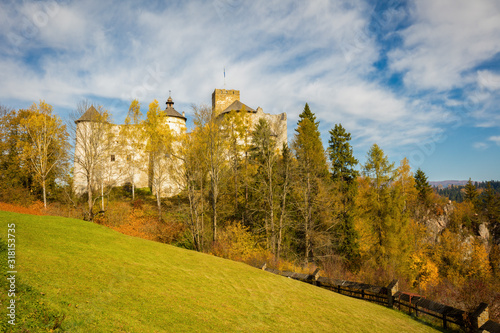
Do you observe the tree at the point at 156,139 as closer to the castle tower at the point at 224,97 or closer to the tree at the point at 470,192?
the castle tower at the point at 224,97

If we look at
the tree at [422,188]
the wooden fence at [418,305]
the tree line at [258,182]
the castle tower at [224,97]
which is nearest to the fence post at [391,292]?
the wooden fence at [418,305]

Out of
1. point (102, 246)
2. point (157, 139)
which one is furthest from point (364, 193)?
point (102, 246)

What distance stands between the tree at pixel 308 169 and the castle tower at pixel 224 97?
1132 inches

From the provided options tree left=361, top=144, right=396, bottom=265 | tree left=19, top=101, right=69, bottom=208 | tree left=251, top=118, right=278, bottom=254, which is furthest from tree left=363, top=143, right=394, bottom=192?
tree left=19, top=101, right=69, bottom=208

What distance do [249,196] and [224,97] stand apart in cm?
2968

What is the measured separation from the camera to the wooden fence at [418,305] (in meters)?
9.87

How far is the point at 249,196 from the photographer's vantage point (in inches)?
1284

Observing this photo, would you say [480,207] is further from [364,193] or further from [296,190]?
[296,190]

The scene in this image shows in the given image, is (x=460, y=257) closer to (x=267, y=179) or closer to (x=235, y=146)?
(x=267, y=179)

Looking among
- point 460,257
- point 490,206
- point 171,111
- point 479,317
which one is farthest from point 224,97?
point 490,206

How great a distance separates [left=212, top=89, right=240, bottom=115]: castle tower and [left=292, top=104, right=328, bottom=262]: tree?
2874 cm

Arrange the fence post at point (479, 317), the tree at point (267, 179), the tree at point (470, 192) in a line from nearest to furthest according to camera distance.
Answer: the fence post at point (479, 317) → the tree at point (267, 179) → the tree at point (470, 192)

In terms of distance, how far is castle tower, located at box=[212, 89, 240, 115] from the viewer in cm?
5581

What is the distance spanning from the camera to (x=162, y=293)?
8398 millimetres
